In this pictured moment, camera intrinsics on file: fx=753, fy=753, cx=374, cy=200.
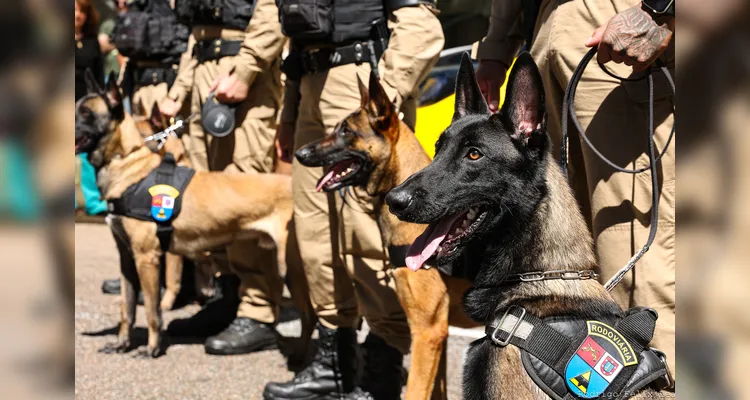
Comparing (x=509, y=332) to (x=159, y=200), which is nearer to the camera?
(x=509, y=332)

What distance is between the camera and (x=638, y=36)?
7.48ft

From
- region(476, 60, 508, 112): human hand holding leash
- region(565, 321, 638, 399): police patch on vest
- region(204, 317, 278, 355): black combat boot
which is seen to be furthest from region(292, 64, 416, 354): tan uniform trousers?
region(565, 321, 638, 399): police patch on vest

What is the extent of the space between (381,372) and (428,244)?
6.53 feet

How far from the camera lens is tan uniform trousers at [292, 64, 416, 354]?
3.82 metres

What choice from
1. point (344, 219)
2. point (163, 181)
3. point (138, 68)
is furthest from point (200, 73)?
point (344, 219)

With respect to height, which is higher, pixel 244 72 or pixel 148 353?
pixel 244 72

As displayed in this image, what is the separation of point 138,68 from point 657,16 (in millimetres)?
5813

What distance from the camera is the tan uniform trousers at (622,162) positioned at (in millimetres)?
2553

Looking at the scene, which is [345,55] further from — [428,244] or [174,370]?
[174,370]

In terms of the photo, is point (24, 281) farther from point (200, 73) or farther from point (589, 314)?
point (200, 73)

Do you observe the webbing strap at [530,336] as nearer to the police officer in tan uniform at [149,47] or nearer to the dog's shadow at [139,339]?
the dog's shadow at [139,339]

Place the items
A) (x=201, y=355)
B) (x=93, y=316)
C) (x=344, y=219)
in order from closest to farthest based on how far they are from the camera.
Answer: (x=344, y=219)
(x=201, y=355)
(x=93, y=316)

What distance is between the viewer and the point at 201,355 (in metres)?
5.27

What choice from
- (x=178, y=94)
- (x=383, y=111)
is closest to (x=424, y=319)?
(x=383, y=111)
